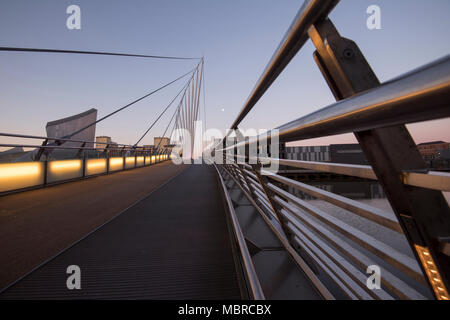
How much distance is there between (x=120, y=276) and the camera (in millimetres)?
1457

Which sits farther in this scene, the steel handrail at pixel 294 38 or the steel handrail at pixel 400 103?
the steel handrail at pixel 294 38

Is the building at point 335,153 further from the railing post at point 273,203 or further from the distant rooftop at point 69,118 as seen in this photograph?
the railing post at point 273,203

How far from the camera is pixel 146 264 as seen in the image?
5.26 ft

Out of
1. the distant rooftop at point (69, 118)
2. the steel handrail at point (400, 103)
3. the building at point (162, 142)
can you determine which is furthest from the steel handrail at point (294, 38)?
the distant rooftop at point (69, 118)

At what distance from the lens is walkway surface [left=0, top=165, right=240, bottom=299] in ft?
4.29

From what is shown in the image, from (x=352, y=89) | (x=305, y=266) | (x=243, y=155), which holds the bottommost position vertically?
(x=305, y=266)

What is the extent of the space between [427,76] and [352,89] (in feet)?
0.90

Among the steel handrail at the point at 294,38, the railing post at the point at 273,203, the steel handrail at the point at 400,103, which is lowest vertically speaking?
the railing post at the point at 273,203

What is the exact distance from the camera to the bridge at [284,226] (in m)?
0.44

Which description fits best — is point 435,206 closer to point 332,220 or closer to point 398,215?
point 398,215

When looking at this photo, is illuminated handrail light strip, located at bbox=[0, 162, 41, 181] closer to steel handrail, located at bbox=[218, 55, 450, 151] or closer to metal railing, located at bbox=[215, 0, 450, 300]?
metal railing, located at bbox=[215, 0, 450, 300]

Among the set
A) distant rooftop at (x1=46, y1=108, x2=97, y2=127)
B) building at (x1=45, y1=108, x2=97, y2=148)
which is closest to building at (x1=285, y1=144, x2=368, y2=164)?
building at (x1=45, y1=108, x2=97, y2=148)
